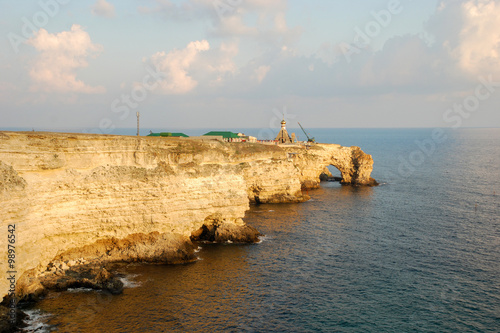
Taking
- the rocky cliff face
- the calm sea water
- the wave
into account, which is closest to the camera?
the wave

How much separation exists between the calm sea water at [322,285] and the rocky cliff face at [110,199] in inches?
112

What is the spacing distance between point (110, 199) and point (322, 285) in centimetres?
2144

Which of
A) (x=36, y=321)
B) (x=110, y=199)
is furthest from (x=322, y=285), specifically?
(x=36, y=321)

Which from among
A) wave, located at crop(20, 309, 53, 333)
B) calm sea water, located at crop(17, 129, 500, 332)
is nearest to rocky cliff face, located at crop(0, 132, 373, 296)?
wave, located at crop(20, 309, 53, 333)

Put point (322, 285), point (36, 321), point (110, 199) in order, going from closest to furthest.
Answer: point (36, 321) < point (322, 285) < point (110, 199)

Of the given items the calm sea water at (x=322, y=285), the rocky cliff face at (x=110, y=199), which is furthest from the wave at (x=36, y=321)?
the rocky cliff face at (x=110, y=199)

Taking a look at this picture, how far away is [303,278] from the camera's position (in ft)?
112

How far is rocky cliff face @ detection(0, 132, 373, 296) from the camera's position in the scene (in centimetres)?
2917

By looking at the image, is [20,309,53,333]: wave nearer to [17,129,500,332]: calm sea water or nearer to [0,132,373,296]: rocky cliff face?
[17,129,500,332]: calm sea water

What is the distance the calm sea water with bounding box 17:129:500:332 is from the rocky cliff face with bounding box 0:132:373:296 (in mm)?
2842

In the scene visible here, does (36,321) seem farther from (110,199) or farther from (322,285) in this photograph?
(322,285)

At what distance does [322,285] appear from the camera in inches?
1282

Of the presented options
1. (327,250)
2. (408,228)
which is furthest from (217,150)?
(408,228)

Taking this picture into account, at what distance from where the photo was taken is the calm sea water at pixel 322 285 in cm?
2631
